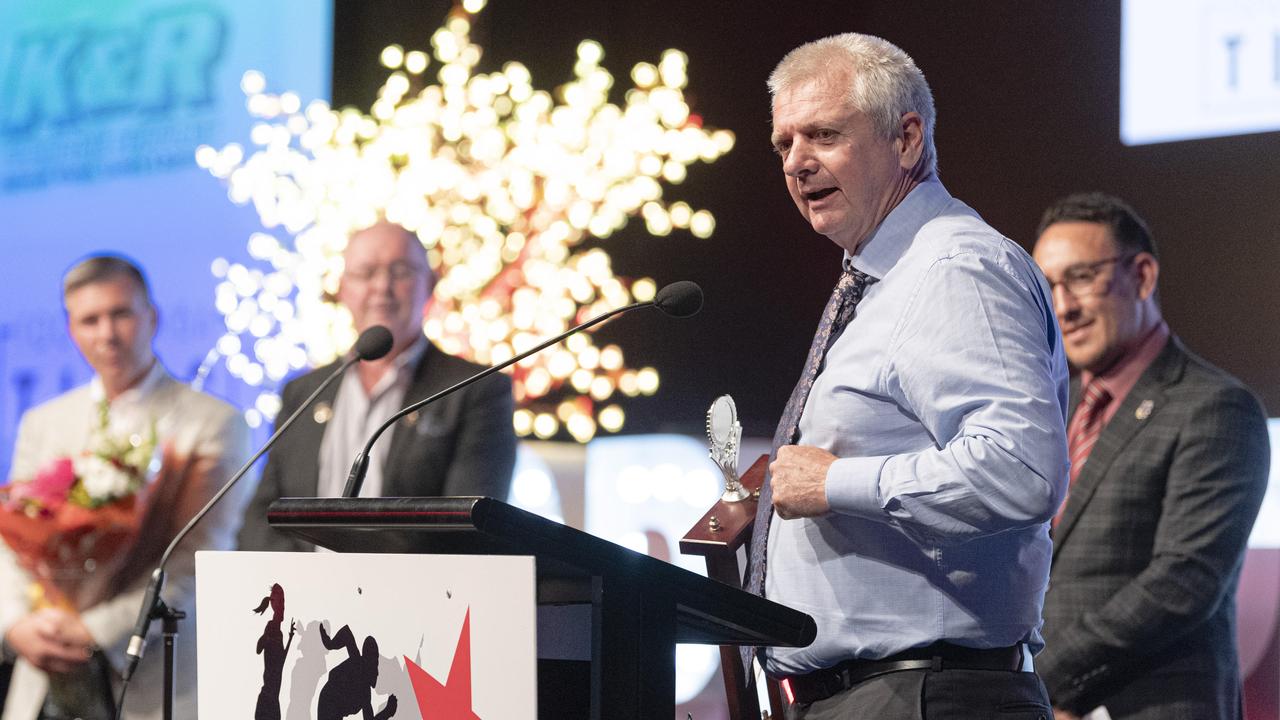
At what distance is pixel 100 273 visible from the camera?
392 cm

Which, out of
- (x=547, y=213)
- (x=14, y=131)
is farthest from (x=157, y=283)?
(x=547, y=213)

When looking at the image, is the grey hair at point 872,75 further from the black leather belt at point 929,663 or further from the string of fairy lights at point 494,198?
the string of fairy lights at point 494,198

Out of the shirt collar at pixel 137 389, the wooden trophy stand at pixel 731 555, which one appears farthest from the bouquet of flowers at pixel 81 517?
the wooden trophy stand at pixel 731 555

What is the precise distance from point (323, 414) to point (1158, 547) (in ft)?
6.97

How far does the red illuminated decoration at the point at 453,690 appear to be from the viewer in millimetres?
1399

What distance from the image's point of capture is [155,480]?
363cm

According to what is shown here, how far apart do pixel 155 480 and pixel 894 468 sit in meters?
2.59

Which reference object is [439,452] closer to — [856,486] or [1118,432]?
[1118,432]

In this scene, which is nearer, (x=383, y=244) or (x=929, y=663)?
(x=929, y=663)

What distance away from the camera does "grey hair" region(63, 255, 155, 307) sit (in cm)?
391

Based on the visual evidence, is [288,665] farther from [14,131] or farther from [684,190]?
[14,131]

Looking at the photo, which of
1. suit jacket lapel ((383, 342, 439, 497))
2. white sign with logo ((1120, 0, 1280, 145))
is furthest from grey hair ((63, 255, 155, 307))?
white sign with logo ((1120, 0, 1280, 145))

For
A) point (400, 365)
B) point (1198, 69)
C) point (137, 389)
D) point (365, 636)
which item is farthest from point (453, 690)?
point (1198, 69)

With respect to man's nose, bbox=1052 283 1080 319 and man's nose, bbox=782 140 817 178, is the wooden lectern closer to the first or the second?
man's nose, bbox=782 140 817 178
